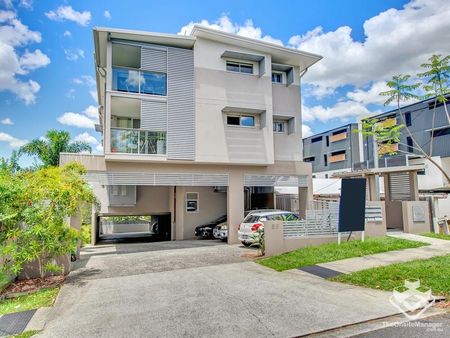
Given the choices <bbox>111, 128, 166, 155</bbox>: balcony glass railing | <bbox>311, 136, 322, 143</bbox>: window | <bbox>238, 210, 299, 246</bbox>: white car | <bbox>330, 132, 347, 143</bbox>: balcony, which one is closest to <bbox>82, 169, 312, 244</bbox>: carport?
<bbox>111, 128, 166, 155</bbox>: balcony glass railing

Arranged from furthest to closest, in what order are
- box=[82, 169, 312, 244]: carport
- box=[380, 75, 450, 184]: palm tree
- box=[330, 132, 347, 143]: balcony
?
box=[330, 132, 347, 143]: balcony < box=[82, 169, 312, 244]: carport < box=[380, 75, 450, 184]: palm tree

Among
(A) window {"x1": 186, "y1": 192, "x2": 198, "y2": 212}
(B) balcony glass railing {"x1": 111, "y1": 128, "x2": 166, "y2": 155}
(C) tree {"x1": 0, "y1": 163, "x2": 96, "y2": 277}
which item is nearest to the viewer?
(C) tree {"x1": 0, "y1": 163, "x2": 96, "y2": 277}

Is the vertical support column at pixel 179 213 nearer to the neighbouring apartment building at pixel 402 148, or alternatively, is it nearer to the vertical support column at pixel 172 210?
the vertical support column at pixel 172 210

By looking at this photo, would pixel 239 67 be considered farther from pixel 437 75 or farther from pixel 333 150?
pixel 333 150

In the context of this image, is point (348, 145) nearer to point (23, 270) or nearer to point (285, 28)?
point (285, 28)

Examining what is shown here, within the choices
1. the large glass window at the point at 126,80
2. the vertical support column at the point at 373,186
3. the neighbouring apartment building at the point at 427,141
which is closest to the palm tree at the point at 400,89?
the vertical support column at the point at 373,186

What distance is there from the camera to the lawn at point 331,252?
9.76 m

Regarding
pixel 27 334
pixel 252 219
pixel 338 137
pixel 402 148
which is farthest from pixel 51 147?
pixel 402 148

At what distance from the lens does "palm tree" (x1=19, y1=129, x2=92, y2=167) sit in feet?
93.5

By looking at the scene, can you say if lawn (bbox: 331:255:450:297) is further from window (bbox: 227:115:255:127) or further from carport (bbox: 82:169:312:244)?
window (bbox: 227:115:255:127)

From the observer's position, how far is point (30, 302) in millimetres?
6945

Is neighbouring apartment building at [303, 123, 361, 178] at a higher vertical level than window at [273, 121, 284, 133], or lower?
higher
